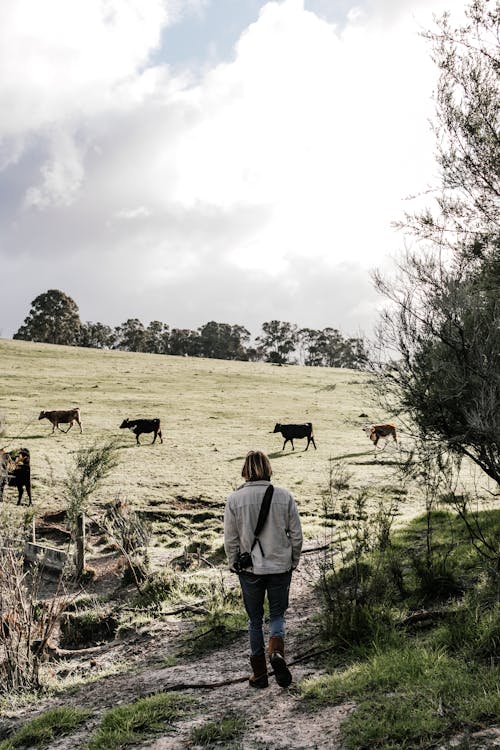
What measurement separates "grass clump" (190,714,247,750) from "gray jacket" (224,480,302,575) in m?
1.30

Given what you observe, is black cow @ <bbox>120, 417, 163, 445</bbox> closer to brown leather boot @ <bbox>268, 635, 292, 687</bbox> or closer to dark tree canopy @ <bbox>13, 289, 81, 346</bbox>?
brown leather boot @ <bbox>268, 635, 292, 687</bbox>

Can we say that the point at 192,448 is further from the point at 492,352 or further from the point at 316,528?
the point at 492,352

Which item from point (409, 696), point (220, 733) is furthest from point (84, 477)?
point (409, 696)

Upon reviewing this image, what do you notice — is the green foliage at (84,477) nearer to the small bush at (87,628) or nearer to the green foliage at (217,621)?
the small bush at (87,628)

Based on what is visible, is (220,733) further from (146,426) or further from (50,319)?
(50,319)

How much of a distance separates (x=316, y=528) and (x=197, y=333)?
92.6m

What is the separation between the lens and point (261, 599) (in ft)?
→ 19.5

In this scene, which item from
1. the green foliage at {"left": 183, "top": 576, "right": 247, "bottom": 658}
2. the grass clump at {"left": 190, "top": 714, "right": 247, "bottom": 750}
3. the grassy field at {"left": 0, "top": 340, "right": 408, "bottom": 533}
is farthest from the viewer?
the grassy field at {"left": 0, "top": 340, "right": 408, "bottom": 533}

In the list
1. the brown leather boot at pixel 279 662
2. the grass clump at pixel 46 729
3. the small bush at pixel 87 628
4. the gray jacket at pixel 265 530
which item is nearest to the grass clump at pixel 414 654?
the brown leather boot at pixel 279 662

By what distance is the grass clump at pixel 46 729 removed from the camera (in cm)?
568

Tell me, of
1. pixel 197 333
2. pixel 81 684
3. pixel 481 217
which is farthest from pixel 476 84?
pixel 197 333

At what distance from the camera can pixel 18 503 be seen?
16.5 metres

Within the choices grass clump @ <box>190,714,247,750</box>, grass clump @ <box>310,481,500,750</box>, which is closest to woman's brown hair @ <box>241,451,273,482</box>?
grass clump @ <box>310,481,500,750</box>

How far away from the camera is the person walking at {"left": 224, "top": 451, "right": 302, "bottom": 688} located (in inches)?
228
